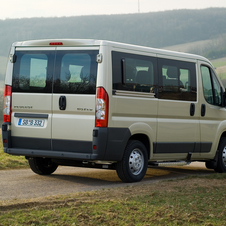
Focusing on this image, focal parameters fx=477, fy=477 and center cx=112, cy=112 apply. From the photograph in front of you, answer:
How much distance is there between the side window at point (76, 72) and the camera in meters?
8.09

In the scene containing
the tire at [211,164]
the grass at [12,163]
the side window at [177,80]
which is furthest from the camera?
the grass at [12,163]

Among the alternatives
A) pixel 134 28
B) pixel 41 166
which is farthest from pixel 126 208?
pixel 134 28

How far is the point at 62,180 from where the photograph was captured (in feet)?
29.6

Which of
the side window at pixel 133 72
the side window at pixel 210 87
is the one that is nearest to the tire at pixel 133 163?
the side window at pixel 133 72

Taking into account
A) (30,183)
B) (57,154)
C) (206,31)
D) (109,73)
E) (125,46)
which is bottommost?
(30,183)

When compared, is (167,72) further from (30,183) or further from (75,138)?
(30,183)

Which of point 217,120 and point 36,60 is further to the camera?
point 217,120

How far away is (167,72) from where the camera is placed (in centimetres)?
931

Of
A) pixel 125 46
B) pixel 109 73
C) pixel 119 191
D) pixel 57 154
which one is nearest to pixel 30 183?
pixel 57 154

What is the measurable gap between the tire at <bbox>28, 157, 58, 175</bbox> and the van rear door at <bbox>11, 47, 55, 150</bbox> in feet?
3.07

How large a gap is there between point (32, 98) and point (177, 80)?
115 inches

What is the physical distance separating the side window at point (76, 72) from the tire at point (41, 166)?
1906mm

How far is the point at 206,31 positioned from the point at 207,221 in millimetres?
122106

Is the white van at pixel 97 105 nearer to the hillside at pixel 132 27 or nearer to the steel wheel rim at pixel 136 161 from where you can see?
the steel wheel rim at pixel 136 161
